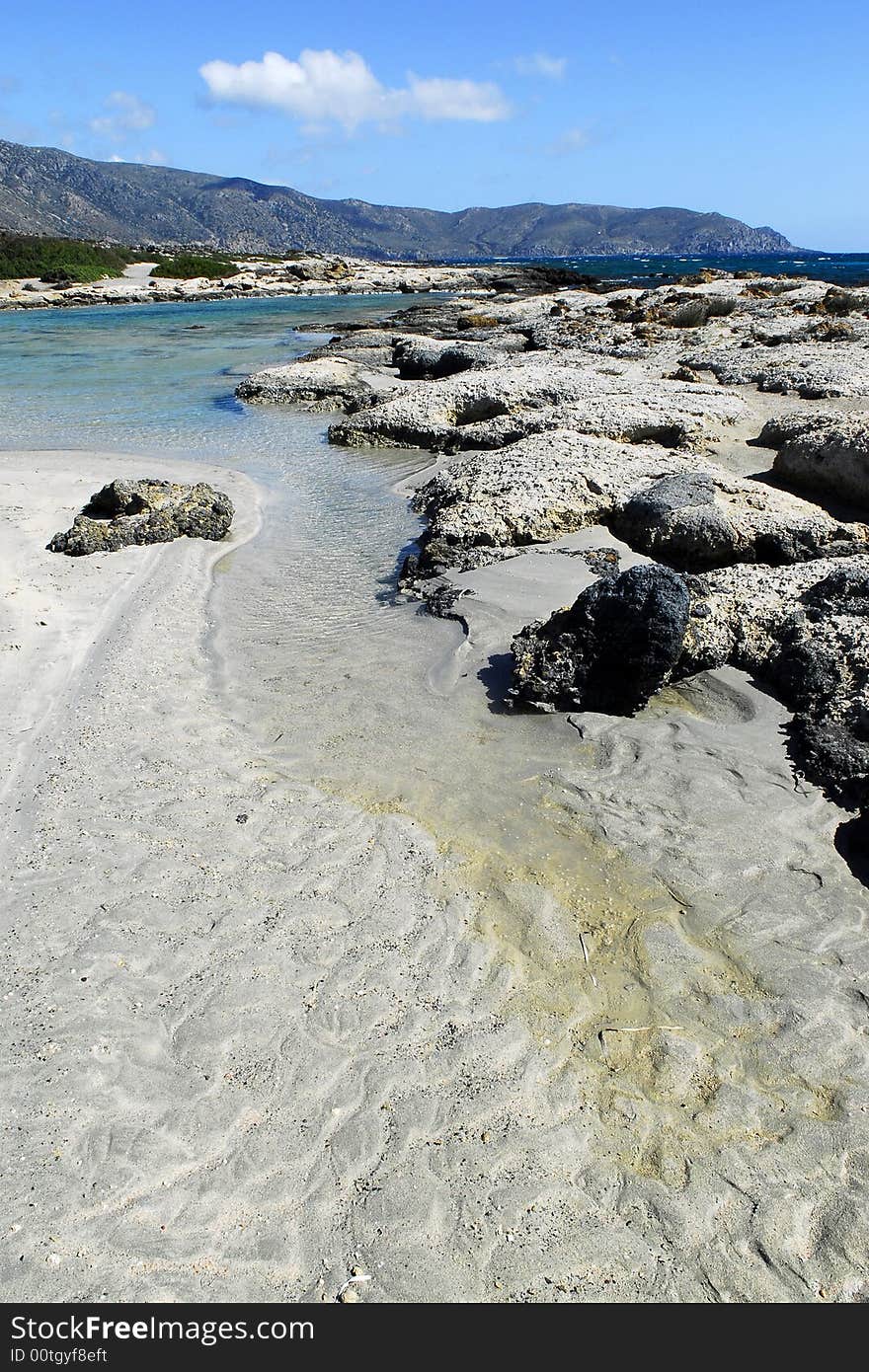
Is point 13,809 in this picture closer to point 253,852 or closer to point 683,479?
point 253,852

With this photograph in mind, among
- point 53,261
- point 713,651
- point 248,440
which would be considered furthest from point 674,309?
point 53,261

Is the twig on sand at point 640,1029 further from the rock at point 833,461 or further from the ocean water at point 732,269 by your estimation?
the ocean water at point 732,269

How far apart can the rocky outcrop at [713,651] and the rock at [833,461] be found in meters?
3.65

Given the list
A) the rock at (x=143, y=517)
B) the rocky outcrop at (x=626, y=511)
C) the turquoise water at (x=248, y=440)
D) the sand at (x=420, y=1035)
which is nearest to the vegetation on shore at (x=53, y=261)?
the turquoise water at (x=248, y=440)

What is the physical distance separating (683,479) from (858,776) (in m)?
4.92

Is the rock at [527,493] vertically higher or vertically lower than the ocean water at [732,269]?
lower

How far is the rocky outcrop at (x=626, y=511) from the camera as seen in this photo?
26.6 feet

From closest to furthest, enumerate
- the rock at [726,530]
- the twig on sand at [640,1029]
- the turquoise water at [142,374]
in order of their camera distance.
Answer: the twig on sand at [640,1029] → the rock at [726,530] → the turquoise water at [142,374]

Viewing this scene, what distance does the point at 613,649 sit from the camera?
5.75 m

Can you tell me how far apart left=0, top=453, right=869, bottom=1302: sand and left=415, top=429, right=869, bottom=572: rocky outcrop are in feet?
9.74

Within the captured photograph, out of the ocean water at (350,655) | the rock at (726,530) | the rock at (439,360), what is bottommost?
the ocean water at (350,655)

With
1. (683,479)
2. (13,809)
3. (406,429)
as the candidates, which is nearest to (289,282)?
(406,429)

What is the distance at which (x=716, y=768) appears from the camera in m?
5.18

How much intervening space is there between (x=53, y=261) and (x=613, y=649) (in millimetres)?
73105
